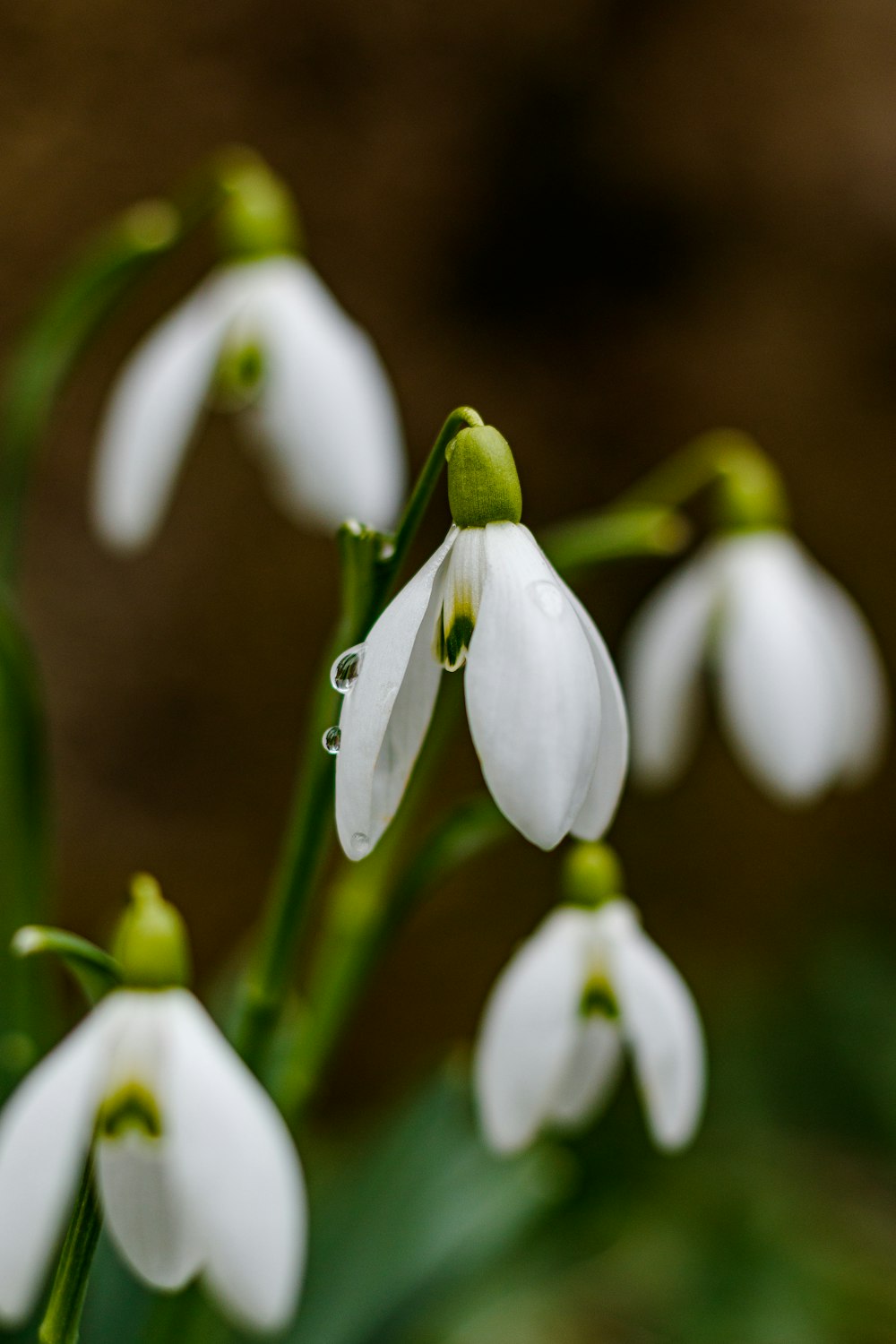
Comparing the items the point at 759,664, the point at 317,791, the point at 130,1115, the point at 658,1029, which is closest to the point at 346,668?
the point at 317,791

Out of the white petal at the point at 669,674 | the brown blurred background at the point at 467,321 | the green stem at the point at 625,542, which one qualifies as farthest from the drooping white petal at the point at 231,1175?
the brown blurred background at the point at 467,321

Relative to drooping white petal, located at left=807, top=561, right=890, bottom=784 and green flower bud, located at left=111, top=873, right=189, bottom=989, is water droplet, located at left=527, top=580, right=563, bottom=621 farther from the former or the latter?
drooping white petal, located at left=807, top=561, right=890, bottom=784

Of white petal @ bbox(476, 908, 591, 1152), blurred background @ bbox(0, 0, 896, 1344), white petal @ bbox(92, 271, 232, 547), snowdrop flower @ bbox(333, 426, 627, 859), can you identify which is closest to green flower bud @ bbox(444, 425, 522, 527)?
snowdrop flower @ bbox(333, 426, 627, 859)

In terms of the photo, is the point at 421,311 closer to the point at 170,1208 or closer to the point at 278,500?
the point at 278,500

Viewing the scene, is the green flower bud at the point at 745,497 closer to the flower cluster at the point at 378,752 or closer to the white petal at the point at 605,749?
the flower cluster at the point at 378,752

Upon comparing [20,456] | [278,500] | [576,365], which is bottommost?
[20,456]

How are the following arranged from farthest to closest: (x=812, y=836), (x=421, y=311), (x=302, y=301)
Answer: (x=812, y=836) → (x=421, y=311) → (x=302, y=301)

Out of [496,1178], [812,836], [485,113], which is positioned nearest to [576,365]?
[485,113]
